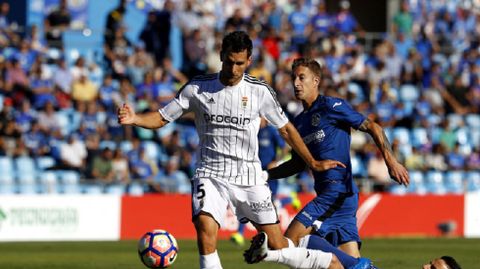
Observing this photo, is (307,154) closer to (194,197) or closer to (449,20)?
(194,197)

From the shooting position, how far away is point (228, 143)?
9.20 metres

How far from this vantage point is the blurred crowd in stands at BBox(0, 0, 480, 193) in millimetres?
21188

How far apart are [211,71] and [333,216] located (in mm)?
13983

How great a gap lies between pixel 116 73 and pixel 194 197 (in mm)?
14458

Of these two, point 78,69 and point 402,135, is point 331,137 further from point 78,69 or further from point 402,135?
point 402,135

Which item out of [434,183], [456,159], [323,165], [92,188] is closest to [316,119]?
[323,165]

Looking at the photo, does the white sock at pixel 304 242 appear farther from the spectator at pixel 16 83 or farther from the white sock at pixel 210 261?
the spectator at pixel 16 83

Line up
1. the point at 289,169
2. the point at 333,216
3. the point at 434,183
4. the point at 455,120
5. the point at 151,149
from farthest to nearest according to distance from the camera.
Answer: the point at 455,120 → the point at 434,183 → the point at 151,149 → the point at 289,169 → the point at 333,216

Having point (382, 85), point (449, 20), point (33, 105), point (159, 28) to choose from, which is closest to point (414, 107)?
point (382, 85)

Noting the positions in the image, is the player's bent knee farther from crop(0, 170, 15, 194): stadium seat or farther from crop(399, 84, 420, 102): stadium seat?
crop(399, 84, 420, 102): stadium seat

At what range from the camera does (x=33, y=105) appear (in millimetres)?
21797

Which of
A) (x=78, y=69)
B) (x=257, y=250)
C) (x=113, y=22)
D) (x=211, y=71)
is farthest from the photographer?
(x=113, y=22)

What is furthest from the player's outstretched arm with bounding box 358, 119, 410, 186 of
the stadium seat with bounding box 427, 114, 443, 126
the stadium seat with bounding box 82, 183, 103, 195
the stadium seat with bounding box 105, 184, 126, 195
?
the stadium seat with bounding box 427, 114, 443, 126

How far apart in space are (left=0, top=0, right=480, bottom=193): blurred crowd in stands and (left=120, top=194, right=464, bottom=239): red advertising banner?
18.8 inches
